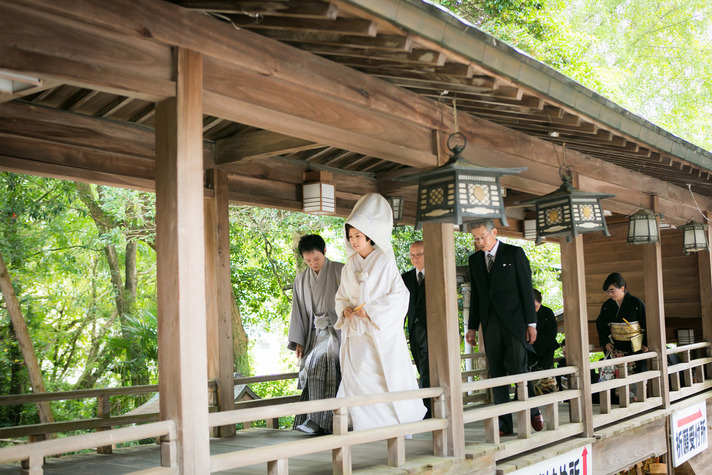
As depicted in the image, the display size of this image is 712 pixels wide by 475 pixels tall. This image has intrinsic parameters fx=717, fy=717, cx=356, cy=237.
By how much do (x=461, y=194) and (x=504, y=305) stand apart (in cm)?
184

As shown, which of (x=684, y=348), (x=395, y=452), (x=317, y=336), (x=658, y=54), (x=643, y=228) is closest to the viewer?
(x=395, y=452)

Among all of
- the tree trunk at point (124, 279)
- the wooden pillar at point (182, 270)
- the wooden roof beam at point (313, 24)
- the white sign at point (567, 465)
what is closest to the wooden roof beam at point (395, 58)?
the wooden roof beam at point (313, 24)

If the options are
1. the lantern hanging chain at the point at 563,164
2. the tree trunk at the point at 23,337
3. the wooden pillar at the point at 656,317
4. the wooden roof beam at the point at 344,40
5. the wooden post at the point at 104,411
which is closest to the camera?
the wooden roof beam at the point at 344,40

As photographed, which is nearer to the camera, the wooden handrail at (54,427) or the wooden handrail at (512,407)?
the wooden handrail at (54,427)

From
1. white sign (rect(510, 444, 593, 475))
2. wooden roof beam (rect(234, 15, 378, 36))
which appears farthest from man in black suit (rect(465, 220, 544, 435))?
wooden roof beam (rect(234, 15, 378, 36))

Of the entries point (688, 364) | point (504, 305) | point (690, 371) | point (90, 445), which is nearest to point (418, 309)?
point (504, 305)

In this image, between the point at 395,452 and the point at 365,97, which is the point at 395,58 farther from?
the point at 395,452

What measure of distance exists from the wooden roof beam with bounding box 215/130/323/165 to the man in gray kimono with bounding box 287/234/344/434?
93 cm

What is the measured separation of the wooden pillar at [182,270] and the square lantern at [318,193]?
343 cm

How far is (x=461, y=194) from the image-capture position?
15.6ft

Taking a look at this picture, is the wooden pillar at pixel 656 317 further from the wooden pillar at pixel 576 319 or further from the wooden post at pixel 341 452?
the wooden post at pixel 341 452

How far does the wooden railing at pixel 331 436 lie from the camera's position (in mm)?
3582

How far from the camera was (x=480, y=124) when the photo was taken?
19.2 ft

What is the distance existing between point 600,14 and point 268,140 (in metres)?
24.6
